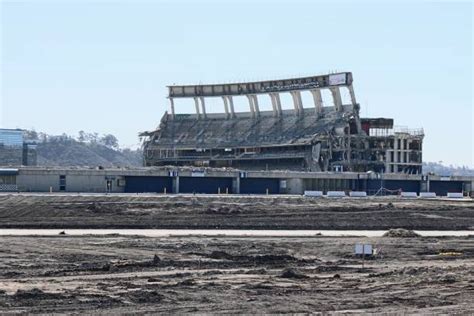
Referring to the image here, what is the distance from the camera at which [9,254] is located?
169 ft

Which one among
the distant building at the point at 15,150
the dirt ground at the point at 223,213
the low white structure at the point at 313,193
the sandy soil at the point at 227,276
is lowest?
the sandy soil at the point at 227,276

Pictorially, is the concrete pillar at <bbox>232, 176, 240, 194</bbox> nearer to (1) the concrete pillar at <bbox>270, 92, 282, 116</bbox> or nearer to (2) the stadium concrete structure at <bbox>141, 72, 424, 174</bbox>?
(2) the stadium concrete structure at <bbox>141, 72, 424, 174</bbox>

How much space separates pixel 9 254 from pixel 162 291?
14.5m

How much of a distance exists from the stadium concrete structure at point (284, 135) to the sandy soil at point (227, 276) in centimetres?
8178

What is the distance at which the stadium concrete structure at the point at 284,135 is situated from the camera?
146 m

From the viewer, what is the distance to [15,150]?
162 m

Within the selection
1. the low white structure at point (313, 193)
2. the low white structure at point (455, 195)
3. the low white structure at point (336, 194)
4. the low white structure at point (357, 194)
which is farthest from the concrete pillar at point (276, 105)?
the low white structure at point (313, 193)

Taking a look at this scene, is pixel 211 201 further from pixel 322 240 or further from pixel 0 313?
pixel 0 313

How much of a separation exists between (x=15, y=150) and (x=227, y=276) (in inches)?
4777

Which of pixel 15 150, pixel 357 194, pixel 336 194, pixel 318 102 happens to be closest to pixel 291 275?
pixel 336 194

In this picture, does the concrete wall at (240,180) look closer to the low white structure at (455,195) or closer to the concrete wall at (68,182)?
the concrete wall at (68,182)

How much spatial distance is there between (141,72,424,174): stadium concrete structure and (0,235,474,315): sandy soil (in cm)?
8178

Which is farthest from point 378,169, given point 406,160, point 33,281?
point 33,281

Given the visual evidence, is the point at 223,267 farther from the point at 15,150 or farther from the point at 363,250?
the point at 15,150
